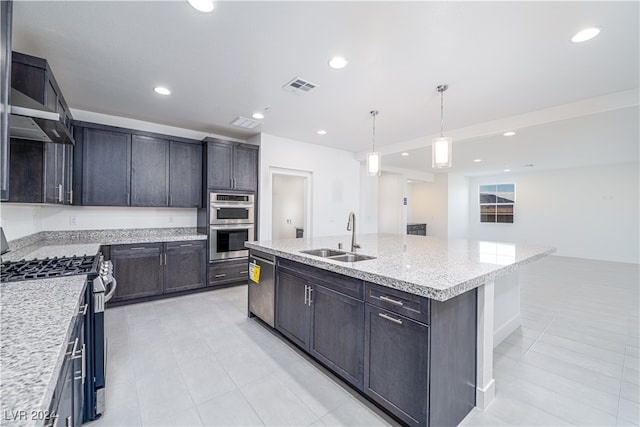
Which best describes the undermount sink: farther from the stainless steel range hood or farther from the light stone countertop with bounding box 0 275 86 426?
the stainless steel range hood

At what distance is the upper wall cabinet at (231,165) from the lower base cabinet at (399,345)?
2798 mm

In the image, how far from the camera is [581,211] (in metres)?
7.47

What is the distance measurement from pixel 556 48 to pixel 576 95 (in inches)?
51.8

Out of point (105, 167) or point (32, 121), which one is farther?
point (105, 167)

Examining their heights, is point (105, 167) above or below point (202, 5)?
below

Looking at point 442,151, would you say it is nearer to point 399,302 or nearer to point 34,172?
point 399,302

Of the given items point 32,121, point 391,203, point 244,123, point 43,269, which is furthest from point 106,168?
point 391,203

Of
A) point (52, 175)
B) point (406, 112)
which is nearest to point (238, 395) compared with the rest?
point (52, 175)

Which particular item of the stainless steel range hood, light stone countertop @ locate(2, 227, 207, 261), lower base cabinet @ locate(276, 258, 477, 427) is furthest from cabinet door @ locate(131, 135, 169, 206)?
lower base cabinet @ locate(276, 258, 477, 427)

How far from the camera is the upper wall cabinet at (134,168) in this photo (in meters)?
3.51

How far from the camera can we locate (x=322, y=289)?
2.08m

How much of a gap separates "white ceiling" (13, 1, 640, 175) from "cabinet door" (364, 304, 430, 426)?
6.72ft

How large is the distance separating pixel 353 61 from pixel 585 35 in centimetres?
178

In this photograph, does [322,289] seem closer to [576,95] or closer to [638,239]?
[576,95]
